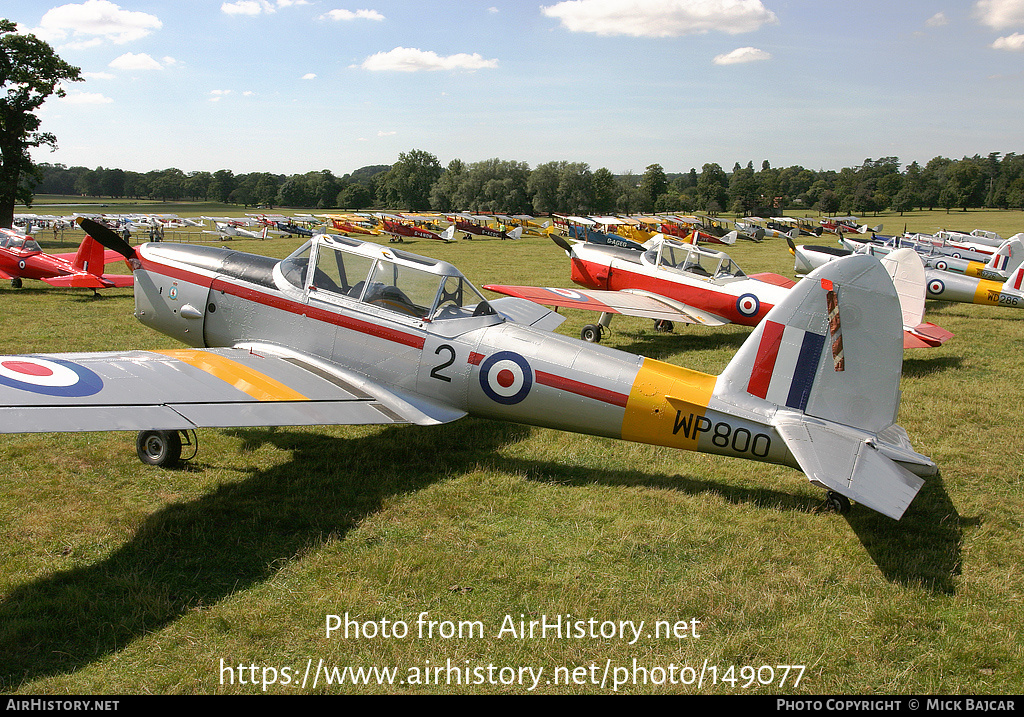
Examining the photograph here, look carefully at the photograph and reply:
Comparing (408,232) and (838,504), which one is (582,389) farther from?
(408,232)

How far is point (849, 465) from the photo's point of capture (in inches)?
158

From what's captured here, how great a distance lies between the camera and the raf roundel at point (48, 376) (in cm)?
423

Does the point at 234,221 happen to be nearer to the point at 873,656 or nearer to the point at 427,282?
the point at 427,282

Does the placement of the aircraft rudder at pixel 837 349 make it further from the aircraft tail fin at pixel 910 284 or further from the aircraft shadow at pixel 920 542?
the aircraft tail fin at pixel 910 284

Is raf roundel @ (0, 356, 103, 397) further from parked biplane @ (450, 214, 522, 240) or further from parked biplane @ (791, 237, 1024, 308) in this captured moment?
parked biplane @ (450, 214, 522, 240)

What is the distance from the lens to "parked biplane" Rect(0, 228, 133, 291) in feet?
46.0

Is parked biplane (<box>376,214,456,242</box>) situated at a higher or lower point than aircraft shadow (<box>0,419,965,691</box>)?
higher

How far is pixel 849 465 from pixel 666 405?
1348mm

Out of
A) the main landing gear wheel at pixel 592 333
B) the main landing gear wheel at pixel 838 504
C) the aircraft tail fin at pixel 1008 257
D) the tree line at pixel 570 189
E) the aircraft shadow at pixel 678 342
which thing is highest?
the tree line at pixel 570 189

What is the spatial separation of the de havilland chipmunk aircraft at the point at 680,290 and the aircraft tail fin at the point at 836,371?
6158mm

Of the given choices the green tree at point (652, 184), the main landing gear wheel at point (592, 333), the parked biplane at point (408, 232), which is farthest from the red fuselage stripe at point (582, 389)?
the green tree at point (652, 184)

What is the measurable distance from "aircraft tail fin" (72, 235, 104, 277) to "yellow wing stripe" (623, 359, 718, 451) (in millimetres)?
13716

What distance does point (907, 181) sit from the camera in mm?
105812

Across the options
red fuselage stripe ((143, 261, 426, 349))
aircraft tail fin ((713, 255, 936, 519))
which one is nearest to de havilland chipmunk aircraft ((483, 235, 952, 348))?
red fuselage stripe ((143, 261, 426, 349))
